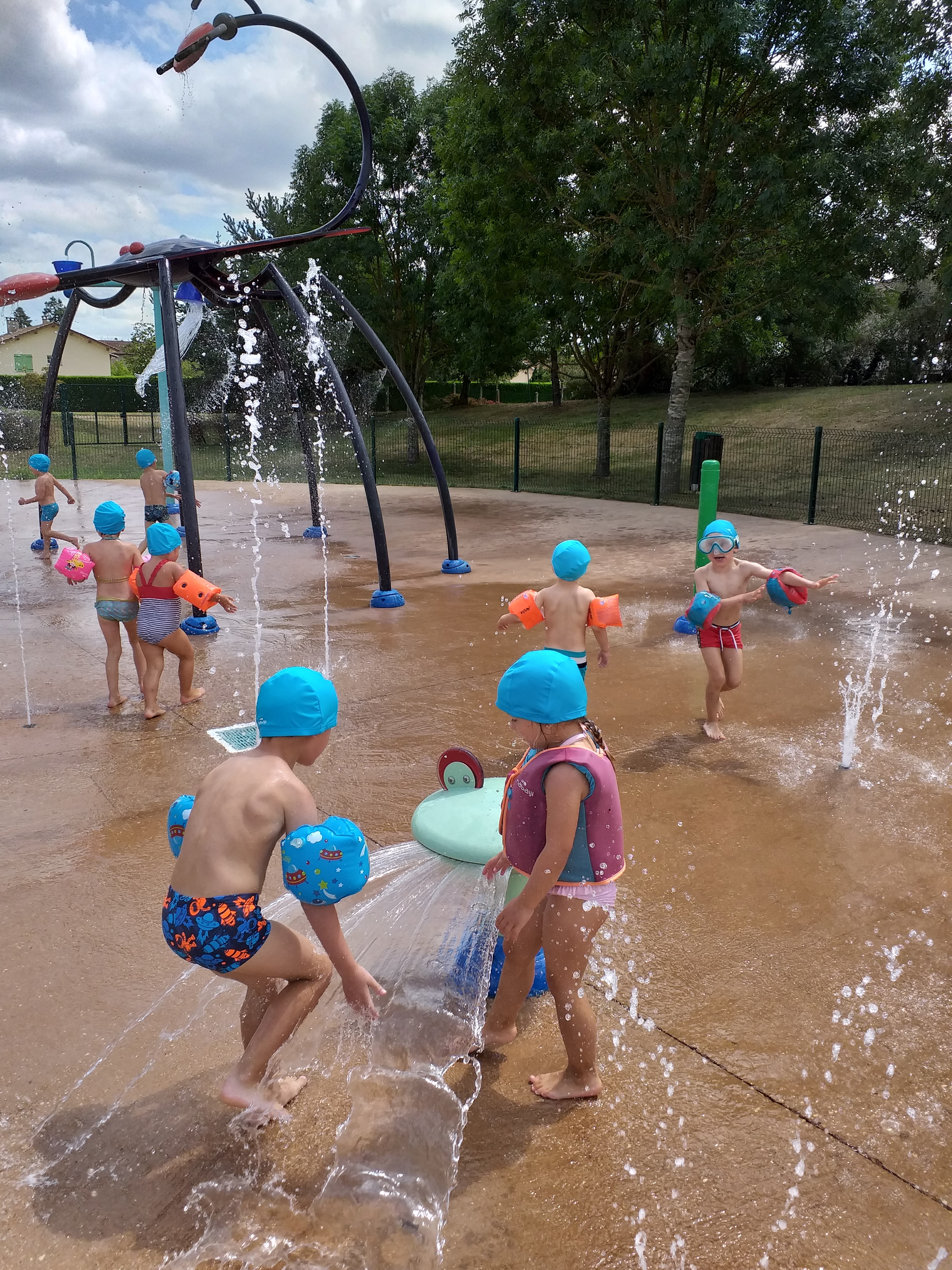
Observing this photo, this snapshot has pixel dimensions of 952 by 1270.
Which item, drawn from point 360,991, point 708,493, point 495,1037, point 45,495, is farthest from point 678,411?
point 360,991

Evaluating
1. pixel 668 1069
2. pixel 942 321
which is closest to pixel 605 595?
pixel 668 1069

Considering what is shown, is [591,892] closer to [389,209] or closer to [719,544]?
[719,544]

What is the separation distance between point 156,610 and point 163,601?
67 mm

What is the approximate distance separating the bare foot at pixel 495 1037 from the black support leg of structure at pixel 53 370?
11.4 m

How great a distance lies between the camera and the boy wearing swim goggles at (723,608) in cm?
539

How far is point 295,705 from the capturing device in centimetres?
236

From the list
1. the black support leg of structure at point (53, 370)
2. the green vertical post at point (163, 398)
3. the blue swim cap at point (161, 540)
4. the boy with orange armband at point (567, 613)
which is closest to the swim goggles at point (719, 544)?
the boy with orange armband at point (567, 613)

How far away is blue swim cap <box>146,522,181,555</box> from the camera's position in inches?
217

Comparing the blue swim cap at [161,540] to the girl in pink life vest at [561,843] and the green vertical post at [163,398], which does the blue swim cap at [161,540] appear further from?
the green vertical post at [163,398]

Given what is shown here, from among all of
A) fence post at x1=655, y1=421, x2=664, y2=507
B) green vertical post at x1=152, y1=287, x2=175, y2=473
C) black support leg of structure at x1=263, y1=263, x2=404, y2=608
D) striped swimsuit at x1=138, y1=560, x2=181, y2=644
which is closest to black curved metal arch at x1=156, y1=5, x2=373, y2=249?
black support leg of structure at x1=263, y1=263, x2=404, y2=608

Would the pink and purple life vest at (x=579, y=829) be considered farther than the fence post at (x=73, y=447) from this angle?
No

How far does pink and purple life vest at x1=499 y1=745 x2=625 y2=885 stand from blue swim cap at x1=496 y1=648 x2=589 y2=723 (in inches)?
4.1

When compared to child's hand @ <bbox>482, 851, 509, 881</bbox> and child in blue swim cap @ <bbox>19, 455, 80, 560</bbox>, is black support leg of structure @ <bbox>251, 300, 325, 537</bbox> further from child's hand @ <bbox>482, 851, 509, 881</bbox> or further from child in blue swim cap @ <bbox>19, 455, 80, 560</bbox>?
child's hand @ <bbox>482, 851, 509, 881</bbox>

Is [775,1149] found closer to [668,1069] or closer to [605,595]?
[668,1069]
